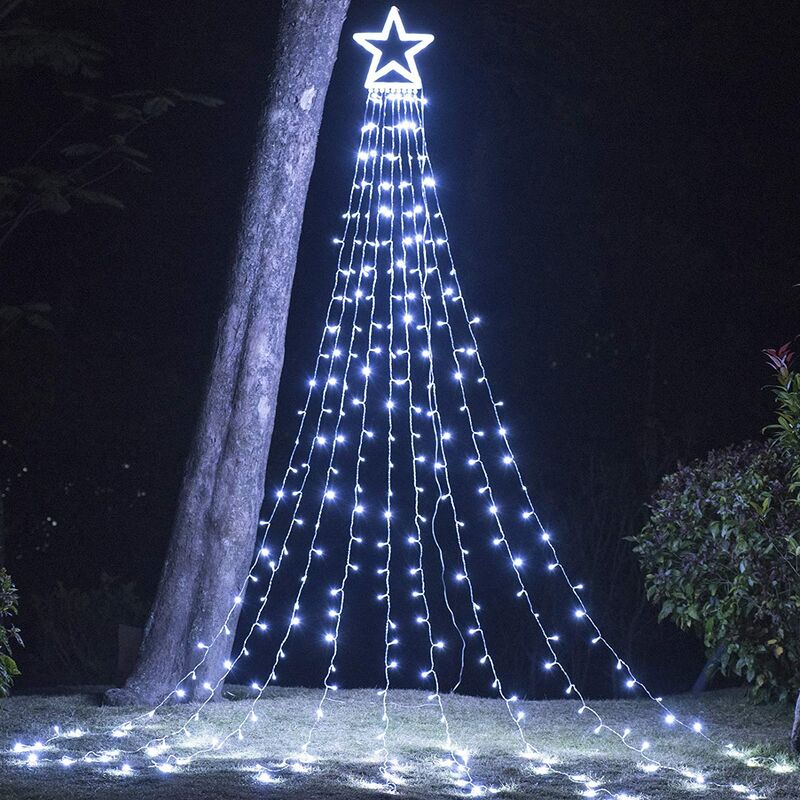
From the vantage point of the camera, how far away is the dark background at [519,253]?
8570mm

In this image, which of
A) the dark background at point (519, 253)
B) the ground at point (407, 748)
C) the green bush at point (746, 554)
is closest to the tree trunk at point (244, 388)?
the ground at point (407, 748)

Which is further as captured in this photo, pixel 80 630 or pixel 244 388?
pixel 80 630

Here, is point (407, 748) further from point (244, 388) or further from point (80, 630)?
point (80, 630)

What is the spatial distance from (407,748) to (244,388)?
2090 mm

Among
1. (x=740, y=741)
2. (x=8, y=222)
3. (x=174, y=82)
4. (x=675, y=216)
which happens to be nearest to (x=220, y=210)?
(x=174, y=82)

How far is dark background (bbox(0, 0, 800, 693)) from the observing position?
8.57 m

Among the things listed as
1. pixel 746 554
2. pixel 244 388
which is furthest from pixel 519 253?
pixel 746 554

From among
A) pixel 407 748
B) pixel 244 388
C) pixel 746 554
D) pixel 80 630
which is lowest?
pixel 407 748

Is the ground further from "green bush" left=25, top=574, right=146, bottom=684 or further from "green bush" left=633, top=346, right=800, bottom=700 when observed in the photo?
"green bush" left=25, top=574, right=146, bottom=684

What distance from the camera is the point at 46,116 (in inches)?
333

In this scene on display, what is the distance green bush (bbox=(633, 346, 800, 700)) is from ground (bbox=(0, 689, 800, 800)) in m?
0.33

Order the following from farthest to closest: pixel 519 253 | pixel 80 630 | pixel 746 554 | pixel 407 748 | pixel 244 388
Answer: pixel 519 253 < pixel 80 630 < pixel 244 388 < pixel 746 554 < pixel 407 748

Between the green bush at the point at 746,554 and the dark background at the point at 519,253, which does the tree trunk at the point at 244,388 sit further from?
the dark background at the point at 519,253

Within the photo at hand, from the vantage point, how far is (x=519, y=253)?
8.89 meters
